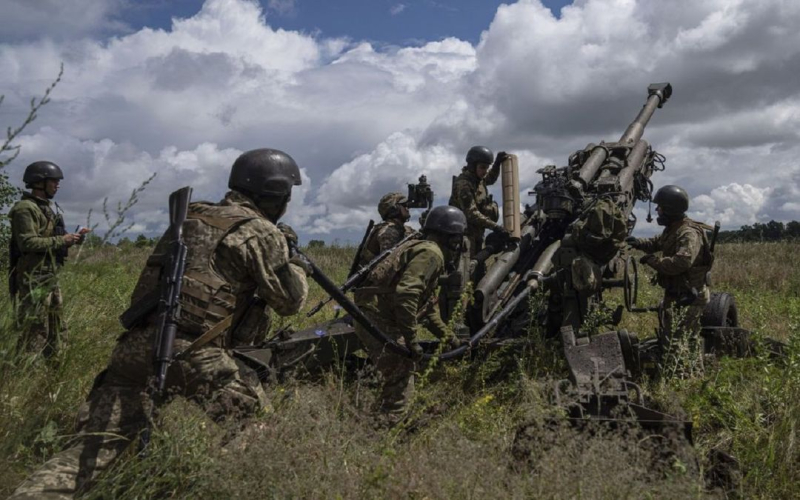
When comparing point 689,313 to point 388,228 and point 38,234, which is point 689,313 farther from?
point 38,234

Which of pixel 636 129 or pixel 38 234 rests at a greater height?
pixel 636 129

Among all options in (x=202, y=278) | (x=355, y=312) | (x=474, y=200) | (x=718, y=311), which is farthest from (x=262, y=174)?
(x=474, y=200)

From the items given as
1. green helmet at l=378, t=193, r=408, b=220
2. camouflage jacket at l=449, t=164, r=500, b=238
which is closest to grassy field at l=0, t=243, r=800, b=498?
green helmet at l=378, t=193, r=408, b=220

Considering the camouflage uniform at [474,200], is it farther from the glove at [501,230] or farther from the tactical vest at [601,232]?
the tactical vest at [601,232]

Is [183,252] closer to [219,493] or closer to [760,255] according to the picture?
[219,493]

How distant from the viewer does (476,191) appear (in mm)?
9078

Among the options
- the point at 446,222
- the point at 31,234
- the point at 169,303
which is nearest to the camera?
the point at 169,303

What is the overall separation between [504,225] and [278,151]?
14.0ft

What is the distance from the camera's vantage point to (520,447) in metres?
3.61

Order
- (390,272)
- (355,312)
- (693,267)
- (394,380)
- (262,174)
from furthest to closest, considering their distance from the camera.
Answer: (693,267), (390,272), (394,380), (355,312), (262,174)

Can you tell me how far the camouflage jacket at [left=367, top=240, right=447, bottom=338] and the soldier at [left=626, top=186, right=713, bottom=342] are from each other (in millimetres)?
2317

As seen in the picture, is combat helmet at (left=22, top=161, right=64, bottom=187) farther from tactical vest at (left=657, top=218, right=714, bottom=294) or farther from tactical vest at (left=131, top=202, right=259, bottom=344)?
tactical vest at (left=657, top=218, right=714, bottom=294)

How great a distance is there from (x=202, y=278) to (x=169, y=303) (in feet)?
0.92

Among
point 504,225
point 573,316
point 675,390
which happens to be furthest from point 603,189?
point 675,390
